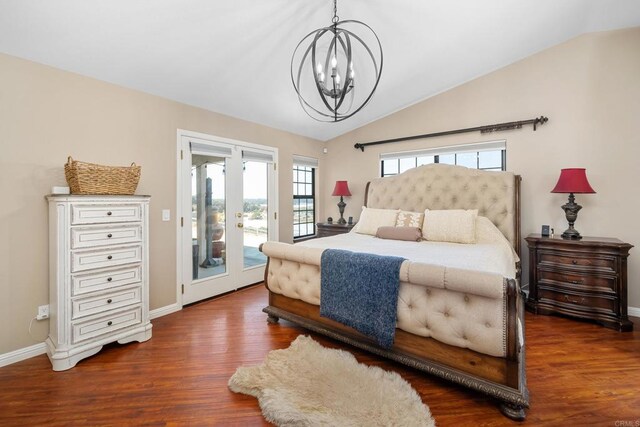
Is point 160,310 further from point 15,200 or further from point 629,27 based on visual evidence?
point 629,27

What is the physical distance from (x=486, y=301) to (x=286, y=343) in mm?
1609

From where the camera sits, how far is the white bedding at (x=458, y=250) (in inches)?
79.4

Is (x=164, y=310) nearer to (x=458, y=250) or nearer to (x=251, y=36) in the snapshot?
(x=251, y=36)

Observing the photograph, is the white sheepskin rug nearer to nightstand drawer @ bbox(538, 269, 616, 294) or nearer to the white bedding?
the white bedding

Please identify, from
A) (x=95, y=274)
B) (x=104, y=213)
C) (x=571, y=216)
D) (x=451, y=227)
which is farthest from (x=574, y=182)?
(x=95, y=274)

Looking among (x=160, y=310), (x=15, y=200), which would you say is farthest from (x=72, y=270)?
(x=160, y=310)

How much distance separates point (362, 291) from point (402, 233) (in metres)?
1.27

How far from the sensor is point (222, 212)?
374 centimetres

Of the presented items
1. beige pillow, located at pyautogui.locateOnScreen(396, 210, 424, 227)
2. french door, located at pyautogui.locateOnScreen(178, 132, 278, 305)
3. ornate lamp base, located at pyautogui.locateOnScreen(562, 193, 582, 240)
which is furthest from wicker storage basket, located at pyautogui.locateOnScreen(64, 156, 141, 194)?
ornate lamp base, located at pyautogui.locateOnScreen(562, 193, 582, 240)

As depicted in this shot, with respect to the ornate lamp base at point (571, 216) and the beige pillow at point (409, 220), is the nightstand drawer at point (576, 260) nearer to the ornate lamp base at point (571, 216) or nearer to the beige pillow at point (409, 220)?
the ornate lamp base at point (571, 216)

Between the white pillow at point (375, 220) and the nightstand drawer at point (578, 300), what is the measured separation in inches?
67.4

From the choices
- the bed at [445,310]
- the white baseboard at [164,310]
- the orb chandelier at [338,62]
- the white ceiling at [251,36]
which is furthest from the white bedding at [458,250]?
the white ceiling at [251,36]

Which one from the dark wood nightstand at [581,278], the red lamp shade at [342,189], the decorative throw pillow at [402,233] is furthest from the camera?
the red lamp shade at [342,189]

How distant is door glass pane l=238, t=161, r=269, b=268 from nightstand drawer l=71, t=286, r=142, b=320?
166 cm
